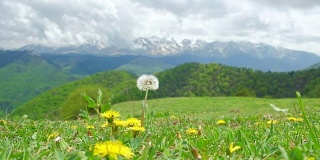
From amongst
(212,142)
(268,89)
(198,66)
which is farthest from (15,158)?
(198,66)

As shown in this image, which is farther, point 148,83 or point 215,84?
point 215,84

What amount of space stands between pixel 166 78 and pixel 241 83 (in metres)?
46.5

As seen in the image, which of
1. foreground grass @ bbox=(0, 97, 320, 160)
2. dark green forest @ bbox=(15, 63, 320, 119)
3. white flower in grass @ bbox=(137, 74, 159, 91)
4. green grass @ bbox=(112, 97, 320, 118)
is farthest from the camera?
dark green forest @ bbox=(15, 63, 320, 119)

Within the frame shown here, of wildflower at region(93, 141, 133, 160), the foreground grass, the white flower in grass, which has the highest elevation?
the white flower in grass

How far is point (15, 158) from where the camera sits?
1776mm

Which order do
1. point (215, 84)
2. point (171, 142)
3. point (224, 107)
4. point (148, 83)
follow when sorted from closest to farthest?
point (171, 142), point (148, 83), point (224, 107), point (215, 84)

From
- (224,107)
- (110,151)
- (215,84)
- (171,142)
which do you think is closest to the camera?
(110,151)

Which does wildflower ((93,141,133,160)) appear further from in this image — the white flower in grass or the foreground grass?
the white flower in grass

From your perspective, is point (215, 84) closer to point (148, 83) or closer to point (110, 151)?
point (148, 83)

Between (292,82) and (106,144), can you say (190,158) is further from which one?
(292,82)

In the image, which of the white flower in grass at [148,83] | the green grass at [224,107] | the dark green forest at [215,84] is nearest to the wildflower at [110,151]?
the white flower in grass at [148,83]

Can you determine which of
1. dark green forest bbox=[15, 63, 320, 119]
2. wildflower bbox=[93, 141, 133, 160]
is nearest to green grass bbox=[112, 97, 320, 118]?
wildflower bbox=[93, 141, 133, 160]

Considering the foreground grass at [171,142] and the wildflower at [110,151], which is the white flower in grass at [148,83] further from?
the wildflower at [110,151]

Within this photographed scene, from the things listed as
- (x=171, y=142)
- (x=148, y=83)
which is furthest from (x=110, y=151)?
(x=148, y=83)
